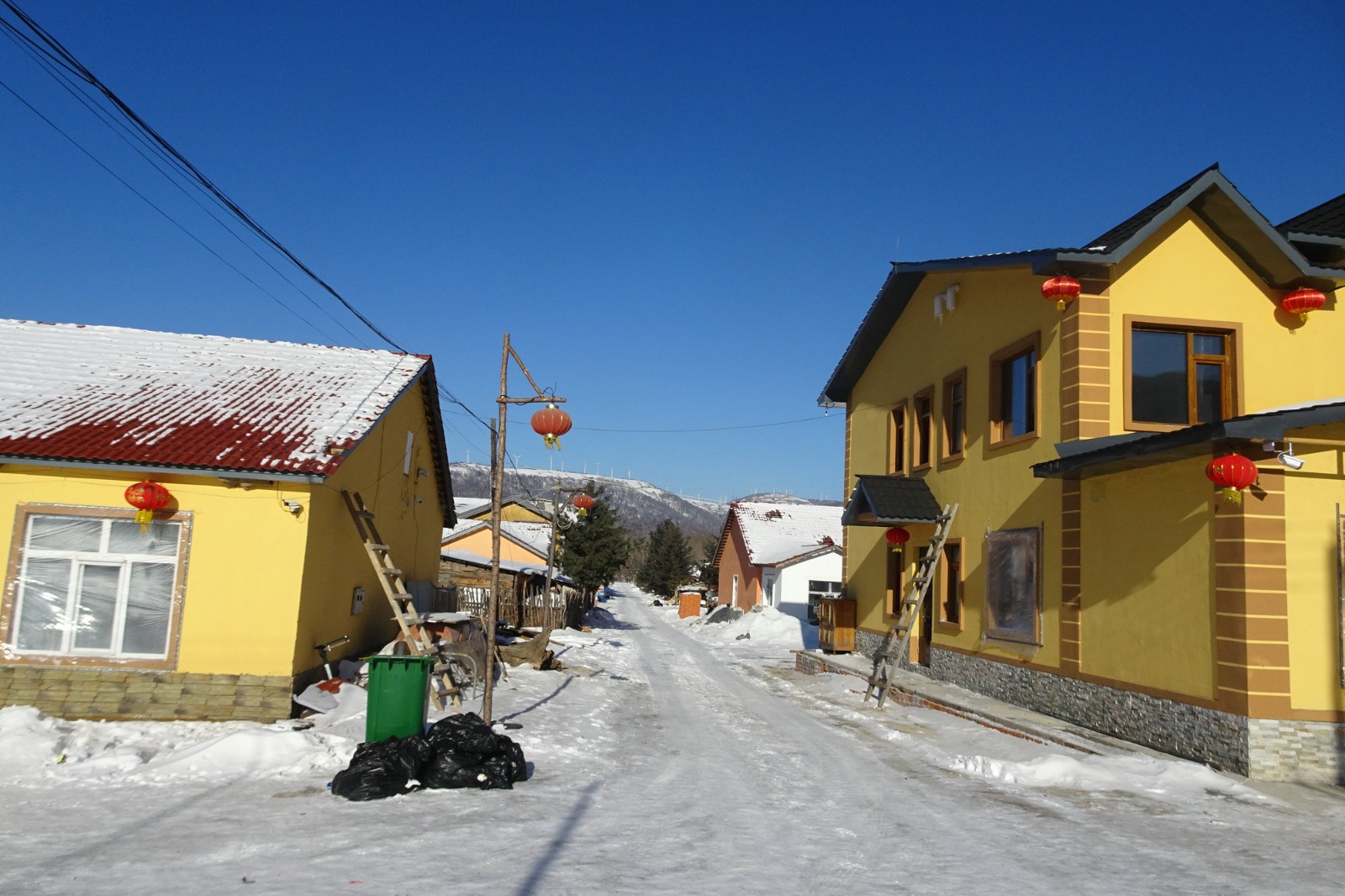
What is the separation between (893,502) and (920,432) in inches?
96.1

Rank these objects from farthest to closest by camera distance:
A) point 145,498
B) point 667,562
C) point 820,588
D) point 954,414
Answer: point 667,562 → point 820,588 → point 954,414 → point 145,498

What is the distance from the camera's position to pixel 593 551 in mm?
40500

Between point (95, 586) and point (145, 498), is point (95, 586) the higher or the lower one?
the lower one

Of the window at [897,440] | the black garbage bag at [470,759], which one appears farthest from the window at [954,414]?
the black garbage bag at [470,759]

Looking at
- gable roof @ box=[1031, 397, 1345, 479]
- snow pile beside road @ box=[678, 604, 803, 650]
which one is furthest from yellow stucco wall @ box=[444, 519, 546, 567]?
gable roof @ box=[1031, 397, 1345, 479]

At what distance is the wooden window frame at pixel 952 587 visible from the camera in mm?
16688

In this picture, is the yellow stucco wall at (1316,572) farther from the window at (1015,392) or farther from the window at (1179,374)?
the window at (1015,392)

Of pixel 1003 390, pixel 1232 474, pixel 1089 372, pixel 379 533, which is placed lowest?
pixel 379 533

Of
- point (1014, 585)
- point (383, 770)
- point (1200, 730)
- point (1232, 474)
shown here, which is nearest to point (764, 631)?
point (1014, 585)

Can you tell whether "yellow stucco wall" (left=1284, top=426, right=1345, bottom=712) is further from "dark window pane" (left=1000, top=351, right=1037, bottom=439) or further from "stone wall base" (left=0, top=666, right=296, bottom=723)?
"stone wall base" (left=0, top=666, right=296, bottom=723)

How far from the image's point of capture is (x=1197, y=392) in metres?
13.2

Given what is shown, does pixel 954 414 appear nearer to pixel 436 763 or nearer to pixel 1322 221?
pixel 1322 221

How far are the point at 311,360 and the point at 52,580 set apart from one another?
20.2 ft

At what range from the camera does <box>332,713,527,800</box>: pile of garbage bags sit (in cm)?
796
